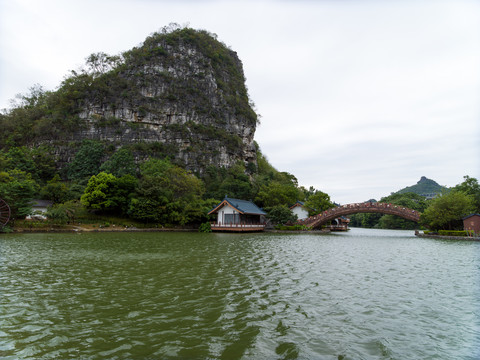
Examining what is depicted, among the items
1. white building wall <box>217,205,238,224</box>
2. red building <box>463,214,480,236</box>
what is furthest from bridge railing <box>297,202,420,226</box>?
white building wall <box>217,205,238,224</box>

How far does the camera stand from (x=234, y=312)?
561 cm

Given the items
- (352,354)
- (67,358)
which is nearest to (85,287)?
(67,358)

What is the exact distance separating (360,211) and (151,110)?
42265 millimetres

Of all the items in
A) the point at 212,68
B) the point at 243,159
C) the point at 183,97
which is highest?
the point at 212,68

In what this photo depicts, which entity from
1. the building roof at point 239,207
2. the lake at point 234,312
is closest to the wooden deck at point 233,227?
the building roof at point 239,207

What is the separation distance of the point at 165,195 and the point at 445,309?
3000cm

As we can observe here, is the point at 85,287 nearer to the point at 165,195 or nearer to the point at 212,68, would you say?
the point at 165,195

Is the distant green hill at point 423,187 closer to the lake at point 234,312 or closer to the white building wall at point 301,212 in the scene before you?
Answer: the white building wall at point 301,212

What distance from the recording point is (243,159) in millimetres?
59219

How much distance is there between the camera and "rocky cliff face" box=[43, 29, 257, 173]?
166 ft

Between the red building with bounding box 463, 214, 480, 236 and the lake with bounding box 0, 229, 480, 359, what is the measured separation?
22.8 m

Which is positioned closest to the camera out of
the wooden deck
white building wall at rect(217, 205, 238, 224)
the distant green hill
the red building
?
the red building

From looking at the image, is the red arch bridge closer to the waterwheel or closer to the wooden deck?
the wooden deck

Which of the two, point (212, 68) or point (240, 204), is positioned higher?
point (212, 68)
